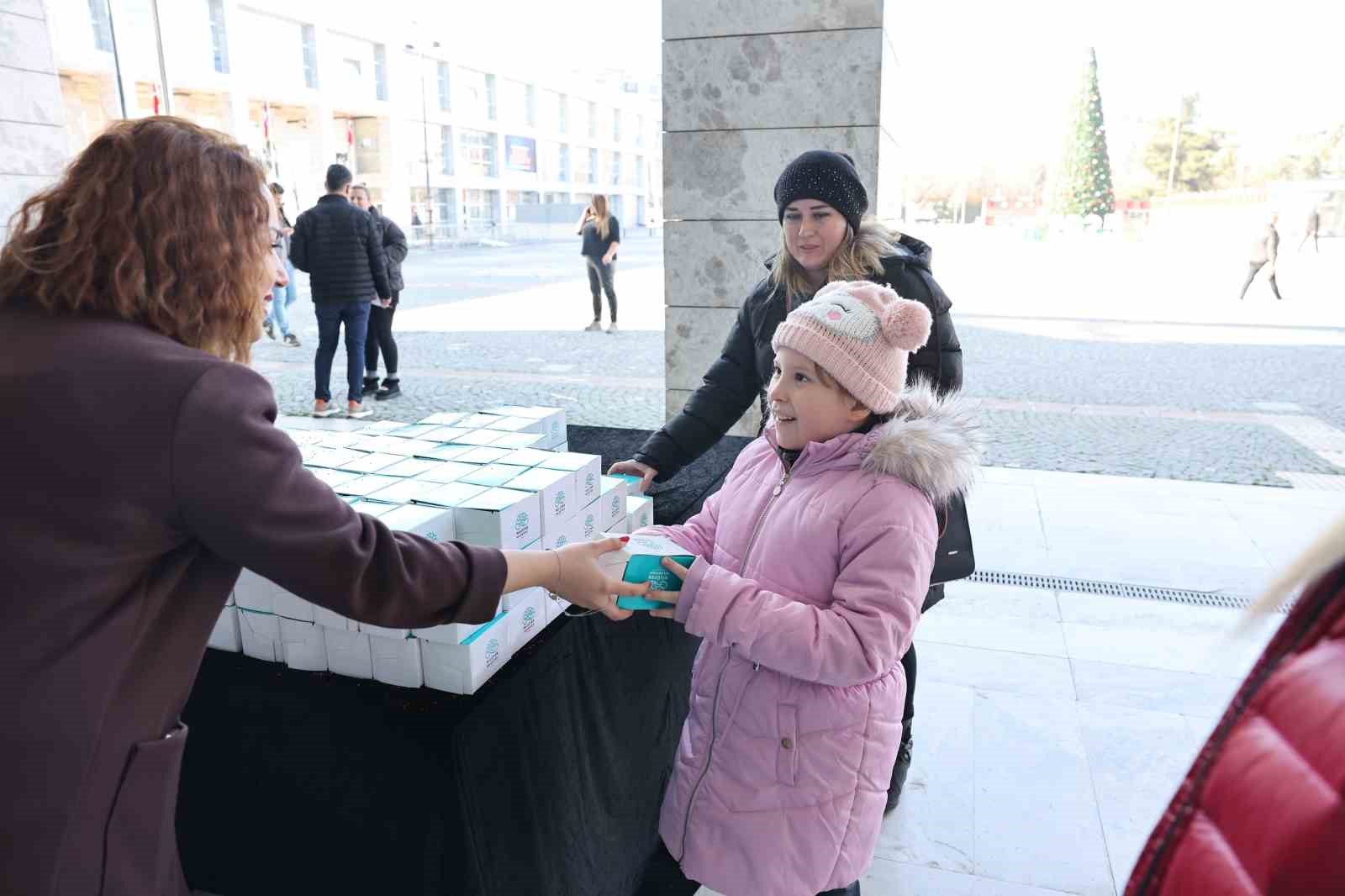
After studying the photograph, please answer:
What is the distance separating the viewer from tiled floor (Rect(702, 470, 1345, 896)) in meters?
2.57

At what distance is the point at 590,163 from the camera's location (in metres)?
66.6

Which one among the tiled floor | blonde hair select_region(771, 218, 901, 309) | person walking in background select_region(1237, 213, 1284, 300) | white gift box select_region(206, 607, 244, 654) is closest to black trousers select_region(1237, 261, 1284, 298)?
person walking in background select_region(1237, 213, 1284, 300)

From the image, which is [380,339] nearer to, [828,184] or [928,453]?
[828,184]

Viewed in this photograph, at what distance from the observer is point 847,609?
1.57 m

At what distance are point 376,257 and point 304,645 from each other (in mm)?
6422

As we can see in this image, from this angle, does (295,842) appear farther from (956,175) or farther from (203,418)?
(956,175)

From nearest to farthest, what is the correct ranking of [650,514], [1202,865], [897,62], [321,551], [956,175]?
[1202,865], [321,551], [650,514], [897,62], [956,175]

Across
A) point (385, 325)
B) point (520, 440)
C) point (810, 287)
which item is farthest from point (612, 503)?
point (385, 325)

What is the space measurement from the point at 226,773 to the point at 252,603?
34cm

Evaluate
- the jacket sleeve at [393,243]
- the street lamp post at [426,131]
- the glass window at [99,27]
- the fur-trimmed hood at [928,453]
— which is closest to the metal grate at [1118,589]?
the fur-trimmed hood at [928,453]

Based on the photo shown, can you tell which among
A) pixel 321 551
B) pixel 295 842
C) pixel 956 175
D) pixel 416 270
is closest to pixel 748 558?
pixel 321 551

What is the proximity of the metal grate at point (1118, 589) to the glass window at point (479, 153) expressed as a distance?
5109cm

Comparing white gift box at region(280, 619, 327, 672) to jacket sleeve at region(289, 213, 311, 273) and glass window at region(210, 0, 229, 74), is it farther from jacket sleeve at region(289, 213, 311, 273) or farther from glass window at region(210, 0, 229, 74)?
glass window at region(210, 0, 229, 74)

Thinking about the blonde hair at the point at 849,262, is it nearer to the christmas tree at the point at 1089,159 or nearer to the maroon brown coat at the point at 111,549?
the maroon brown coat at the point at 111,549
